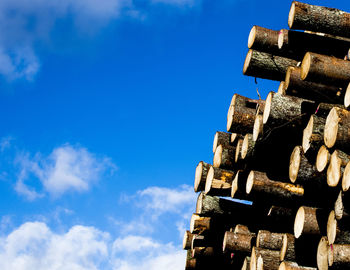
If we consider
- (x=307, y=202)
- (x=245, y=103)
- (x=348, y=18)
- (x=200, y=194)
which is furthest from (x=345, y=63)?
(x=200, y=194)

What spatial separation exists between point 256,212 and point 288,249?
1.45 meters

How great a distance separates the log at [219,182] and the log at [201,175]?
17.6 inches

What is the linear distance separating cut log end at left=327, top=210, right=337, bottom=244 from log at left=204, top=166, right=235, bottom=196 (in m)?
1.99

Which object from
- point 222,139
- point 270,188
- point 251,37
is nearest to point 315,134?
point 270,188

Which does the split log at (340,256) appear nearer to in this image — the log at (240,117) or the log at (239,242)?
the log at (239,242)

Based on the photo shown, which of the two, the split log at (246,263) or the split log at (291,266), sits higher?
the split log at (246,263)

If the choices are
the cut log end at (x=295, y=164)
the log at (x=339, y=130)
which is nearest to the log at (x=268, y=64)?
the cut log end at (x=295, y=164)

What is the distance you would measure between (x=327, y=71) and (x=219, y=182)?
7.36ft

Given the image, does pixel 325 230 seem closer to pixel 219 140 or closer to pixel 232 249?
pixel 232 249

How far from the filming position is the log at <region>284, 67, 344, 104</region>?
4258mm

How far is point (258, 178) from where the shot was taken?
4875 mm

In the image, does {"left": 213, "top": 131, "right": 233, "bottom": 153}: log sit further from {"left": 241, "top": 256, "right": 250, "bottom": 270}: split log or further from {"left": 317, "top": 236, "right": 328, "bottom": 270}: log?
{"left": 317, "top": 236, "right": 328, "bottom": 270}: log

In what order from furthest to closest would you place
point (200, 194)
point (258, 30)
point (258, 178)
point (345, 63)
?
point (200, 194) → point (258, 30) → point (258, 178) → point (345, 63)

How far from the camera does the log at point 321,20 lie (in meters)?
4.68
